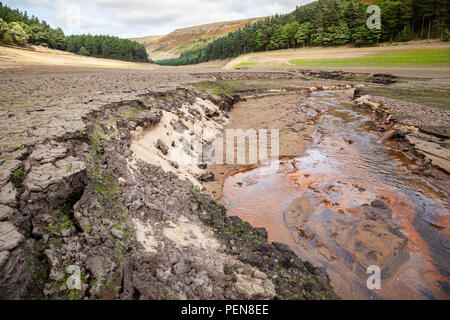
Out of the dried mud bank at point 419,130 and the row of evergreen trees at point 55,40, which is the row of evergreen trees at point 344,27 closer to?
the row of evergreen trees at point 55,40

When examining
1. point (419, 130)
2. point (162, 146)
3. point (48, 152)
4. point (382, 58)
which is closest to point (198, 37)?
point (382, 58)

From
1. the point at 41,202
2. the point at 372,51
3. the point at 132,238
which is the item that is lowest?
the point at 132,238

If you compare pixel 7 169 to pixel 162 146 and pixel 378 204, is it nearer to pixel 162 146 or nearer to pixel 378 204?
pixel 162 146

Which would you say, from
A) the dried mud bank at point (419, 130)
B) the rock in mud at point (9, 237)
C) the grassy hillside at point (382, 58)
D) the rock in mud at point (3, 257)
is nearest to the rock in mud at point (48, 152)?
the rock in mud at point (9, 237)

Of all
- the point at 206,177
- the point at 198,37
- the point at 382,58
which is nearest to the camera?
the point at 206,177

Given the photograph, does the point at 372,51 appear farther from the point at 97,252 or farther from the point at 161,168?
the point at 97,252

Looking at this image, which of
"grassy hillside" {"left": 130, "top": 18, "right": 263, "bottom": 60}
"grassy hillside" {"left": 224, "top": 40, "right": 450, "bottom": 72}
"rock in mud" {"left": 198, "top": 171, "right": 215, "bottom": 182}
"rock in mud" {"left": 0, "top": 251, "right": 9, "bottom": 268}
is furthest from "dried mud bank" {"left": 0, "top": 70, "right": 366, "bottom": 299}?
"grassy hillside" {"left": 130, "top": 18, "right": 263, "bottom": 60}

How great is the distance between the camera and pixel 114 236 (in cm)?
335

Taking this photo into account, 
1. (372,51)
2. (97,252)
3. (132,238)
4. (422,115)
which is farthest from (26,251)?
(372,51)

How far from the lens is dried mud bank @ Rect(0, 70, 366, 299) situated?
261 centimetres

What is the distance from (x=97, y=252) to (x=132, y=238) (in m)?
0.58

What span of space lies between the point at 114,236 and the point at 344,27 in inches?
2438

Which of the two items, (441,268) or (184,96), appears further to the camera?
(184,96)

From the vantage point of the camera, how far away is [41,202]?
3094 millimetres
